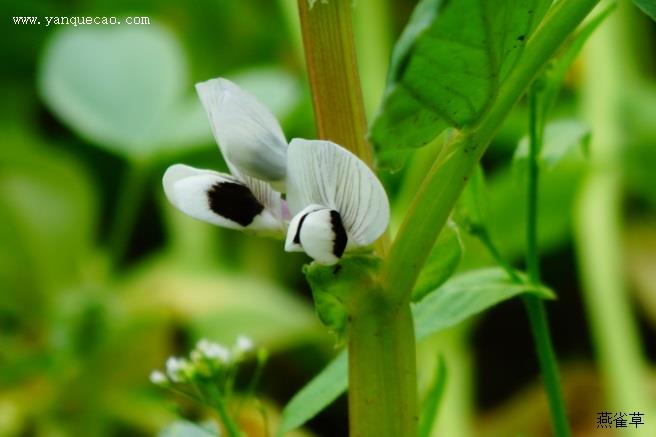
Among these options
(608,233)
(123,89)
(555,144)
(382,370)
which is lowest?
(382,370)

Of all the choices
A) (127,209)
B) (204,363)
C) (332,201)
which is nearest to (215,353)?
(204,363)

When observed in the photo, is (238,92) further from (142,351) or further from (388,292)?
(142,351)

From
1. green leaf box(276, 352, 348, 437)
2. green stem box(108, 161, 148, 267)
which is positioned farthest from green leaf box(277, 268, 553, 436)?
green stem box(108, 161, 148, 267)

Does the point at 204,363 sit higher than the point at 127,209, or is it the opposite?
the point at 127,209

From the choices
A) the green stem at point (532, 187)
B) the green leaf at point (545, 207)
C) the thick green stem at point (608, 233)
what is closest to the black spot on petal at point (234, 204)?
the green stem at point (532, 187)

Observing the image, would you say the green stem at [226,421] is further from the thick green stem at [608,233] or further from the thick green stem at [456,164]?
the thick green stem at [608,233]

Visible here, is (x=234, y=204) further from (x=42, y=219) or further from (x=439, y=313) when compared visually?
(x=42, y=219)
